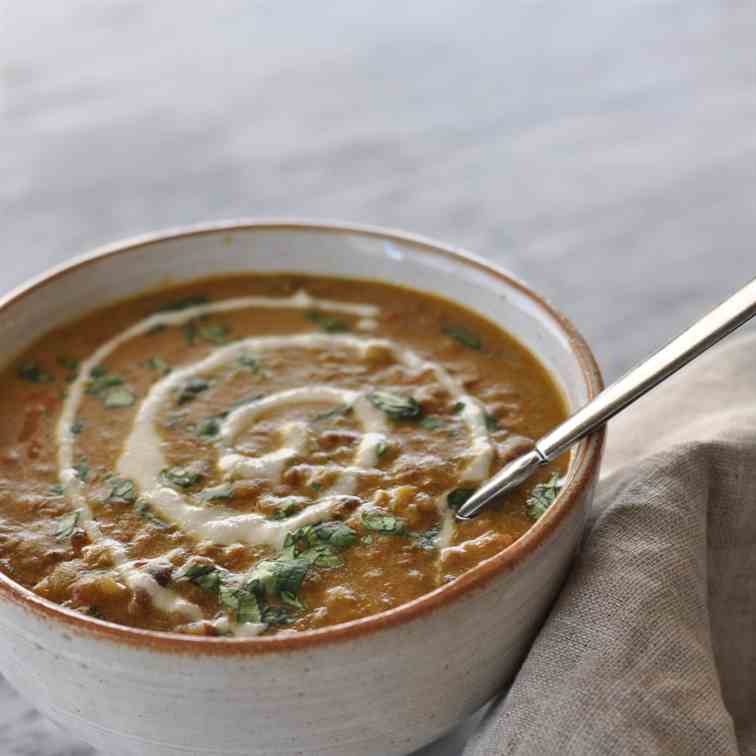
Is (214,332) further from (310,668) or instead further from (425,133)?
(425,133)

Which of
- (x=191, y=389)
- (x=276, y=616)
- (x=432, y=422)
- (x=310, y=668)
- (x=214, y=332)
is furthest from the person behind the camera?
(x=214, y=332)

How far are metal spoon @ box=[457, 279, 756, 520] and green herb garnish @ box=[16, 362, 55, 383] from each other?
1115mm

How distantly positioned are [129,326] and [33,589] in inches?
39.5

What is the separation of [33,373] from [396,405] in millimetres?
897

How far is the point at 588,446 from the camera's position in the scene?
2.41 meters

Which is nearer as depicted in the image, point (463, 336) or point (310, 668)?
point (310, 668)

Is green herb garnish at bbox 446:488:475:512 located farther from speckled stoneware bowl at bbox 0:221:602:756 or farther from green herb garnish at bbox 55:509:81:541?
green herb garnish at bbox 55:509:81:541

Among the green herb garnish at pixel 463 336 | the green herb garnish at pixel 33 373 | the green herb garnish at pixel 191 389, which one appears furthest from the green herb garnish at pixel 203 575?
the green herb garnish at pixel 463 336

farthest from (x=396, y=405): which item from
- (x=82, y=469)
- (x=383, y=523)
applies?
(x=82, y=469)

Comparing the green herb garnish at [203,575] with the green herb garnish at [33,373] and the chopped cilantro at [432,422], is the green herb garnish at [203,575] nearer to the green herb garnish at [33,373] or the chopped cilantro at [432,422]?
the chopped cilantro at [432,422]

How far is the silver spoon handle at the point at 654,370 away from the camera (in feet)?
7.48

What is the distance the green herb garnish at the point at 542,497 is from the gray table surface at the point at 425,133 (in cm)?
122

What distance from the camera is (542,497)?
249cm

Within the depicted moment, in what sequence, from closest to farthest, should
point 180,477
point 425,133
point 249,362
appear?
1. point 180,477
2. point 249,362
3. point 425,133
